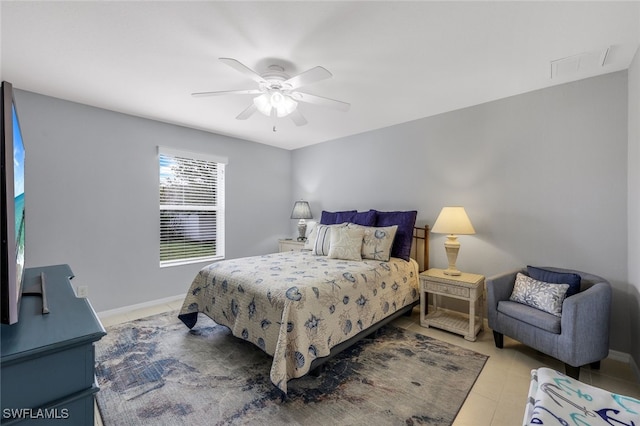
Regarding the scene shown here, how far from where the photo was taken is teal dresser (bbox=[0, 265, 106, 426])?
76 cm

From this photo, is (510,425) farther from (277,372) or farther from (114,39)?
(114,39)

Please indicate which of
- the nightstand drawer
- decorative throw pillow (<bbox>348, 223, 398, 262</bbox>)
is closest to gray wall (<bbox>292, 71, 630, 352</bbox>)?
the nightstand drawer

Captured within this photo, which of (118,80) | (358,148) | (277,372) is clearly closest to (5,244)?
(277,372)

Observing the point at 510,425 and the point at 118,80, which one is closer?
the point at 510,425

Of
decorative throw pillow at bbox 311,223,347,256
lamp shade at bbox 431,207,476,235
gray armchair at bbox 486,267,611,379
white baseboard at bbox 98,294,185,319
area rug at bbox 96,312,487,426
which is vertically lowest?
area rug at bbox 96,312,487,426

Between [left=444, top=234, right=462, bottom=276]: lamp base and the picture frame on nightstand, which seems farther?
the picture frame on nightstand

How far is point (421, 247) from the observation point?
346 cm

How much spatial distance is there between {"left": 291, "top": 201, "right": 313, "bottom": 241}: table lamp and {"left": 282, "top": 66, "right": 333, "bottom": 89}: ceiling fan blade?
8.78ft

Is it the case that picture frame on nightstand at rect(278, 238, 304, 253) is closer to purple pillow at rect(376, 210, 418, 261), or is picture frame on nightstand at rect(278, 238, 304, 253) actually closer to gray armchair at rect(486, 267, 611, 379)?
purple pillow at rect(376, 210, 418, 261)

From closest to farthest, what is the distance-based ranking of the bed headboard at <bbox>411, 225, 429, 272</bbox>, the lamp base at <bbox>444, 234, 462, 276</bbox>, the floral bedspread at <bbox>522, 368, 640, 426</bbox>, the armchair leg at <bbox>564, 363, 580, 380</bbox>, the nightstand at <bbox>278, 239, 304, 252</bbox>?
1. the floral bedspread at <bbox>522, 368, 640, 426</bbox>
2. the armchair leg at <bbox>564, 363, 580, 380</bbox>
3. the lamp base at <bbox>444, 234, 462, 276</bbox>
4. the bed headboard at <bbox>411, 225, 429, 272</bbox>
5. the nightstand at <bbox>278, 239, 304, 252</bbox>

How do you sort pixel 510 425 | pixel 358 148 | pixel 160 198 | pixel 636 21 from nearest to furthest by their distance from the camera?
1. pixel 510 425
2. pixel 636 21
3. pixel 160 198
4. pixel 358 148

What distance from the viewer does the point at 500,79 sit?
2.46 m

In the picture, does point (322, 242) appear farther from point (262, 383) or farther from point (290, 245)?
point (262, 383)

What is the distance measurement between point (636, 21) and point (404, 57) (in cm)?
139
